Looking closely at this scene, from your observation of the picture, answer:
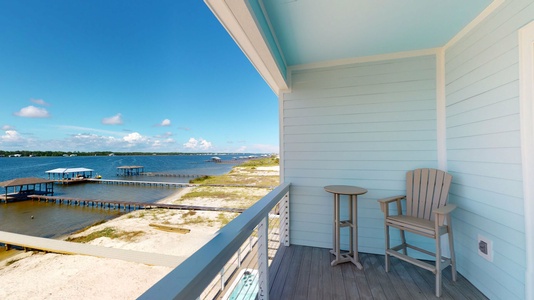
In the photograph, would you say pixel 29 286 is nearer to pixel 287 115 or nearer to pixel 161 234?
pixel 161 234

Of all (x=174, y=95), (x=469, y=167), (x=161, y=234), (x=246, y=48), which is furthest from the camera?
(x=174, y=95)

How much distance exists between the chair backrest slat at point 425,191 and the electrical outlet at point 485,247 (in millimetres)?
350

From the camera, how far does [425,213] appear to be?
197 centimetres

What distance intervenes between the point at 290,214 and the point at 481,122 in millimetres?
2115

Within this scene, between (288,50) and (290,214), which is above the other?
(288,50)

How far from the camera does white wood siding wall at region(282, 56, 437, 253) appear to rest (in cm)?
224

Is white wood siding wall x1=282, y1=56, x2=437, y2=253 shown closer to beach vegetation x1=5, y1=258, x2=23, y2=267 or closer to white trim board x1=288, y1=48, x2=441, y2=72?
white trim board x1=288, y1=48, x2=441, y2=72

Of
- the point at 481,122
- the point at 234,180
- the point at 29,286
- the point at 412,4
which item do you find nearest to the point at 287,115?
the point at 412,4

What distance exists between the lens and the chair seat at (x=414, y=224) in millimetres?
1697

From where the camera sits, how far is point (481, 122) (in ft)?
5.49

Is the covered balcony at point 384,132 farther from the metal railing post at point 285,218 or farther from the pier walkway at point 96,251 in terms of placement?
the pier walkway at point 96,251

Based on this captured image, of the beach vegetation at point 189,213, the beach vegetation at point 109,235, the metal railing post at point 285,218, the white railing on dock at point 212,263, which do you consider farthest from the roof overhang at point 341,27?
the beach vegetation at point 189,213

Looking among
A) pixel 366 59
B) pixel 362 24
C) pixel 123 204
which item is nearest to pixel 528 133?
pixel 362 24

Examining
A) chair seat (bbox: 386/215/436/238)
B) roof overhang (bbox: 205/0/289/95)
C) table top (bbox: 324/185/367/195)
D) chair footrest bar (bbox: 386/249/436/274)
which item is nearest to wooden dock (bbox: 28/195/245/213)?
table top (bbox: 324/185/367/195)
